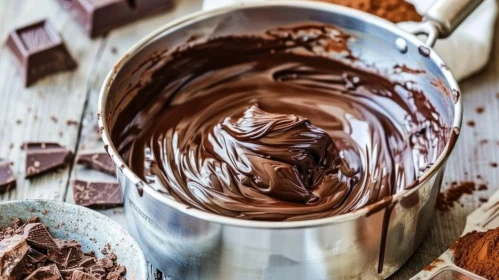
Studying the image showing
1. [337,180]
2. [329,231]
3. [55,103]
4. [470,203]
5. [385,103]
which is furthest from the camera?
[55,103]

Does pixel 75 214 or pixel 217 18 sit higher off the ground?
pixel 217 18

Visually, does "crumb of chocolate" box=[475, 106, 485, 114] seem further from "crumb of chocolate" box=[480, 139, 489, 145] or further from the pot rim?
the pot rim

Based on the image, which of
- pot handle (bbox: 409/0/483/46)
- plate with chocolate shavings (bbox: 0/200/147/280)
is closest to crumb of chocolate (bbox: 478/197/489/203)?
pot handle (bbox: 409/0/483/46)

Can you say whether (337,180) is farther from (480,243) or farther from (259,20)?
(259,20)

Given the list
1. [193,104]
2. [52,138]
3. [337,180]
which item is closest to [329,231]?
[337,180]

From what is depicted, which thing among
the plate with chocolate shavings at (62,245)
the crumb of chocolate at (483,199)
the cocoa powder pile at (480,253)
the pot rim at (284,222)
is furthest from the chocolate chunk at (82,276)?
the crumb of chocolate at (483,199)

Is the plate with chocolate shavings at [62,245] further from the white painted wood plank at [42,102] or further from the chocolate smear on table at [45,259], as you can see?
the white painted wood plank at [42,102]

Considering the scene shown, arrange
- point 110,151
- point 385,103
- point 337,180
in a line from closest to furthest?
point 110,151
point 337,180
point 385,103
